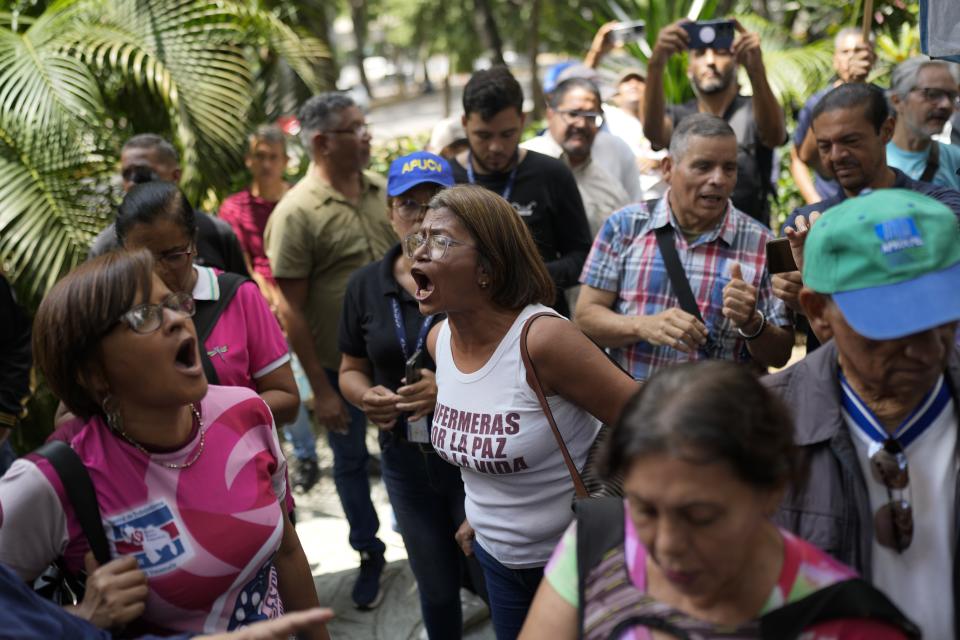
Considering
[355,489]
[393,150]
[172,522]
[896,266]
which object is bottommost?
[355,489]

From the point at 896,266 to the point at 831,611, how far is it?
58cm

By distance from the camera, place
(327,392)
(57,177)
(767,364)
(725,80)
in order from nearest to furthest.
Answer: (767,364), (327,392), (725,80), (57,177)

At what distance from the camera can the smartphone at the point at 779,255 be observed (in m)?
2.67

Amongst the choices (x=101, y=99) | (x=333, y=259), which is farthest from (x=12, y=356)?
(x=101, y=99)

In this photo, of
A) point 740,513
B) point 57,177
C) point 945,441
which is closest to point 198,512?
point 740,513

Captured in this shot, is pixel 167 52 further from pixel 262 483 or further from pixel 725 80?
pixel 262 483

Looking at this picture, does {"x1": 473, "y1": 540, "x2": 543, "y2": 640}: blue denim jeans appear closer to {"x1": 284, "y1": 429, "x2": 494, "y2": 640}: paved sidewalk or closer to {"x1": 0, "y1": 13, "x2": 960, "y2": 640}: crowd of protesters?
{"x1": 0, "y1": 13, "x2": 960, "y2": 640}: crowd of protesters

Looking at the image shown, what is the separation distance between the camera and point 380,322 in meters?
3.50

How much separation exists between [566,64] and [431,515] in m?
3.88

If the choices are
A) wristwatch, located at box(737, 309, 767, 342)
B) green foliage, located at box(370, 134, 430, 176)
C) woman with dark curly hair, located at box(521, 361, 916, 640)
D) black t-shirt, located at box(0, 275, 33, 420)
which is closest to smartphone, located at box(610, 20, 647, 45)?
green foliage, located at box(370, 134, 430, 176)

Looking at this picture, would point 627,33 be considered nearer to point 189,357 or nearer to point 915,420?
point 189,357

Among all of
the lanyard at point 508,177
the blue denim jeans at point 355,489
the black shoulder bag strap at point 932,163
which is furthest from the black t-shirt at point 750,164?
the blue denim jeans at point 355,489

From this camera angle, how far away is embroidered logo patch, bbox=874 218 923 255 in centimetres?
159

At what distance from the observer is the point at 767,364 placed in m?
3.24
